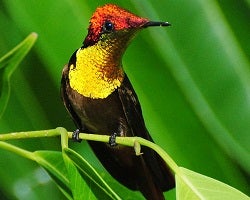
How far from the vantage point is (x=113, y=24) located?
891mm

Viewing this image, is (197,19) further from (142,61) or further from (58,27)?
(58,27)

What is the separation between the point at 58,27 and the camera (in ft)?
3.15

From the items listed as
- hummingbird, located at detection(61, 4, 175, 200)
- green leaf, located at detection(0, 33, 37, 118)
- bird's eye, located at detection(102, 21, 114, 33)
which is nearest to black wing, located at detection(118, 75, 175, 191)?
hummingbird, located at detection(61, 4, 175, 200)

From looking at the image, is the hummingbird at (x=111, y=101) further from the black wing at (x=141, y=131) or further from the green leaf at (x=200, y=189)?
the green leaf at (x=200, y=189)

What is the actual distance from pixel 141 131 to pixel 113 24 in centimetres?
20

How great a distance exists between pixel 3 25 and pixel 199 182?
1.91ft

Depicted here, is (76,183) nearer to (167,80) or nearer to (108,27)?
(108,27)

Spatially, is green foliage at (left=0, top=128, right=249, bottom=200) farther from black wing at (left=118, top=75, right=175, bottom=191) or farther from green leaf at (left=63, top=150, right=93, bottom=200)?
black wing at (left=118, top=75, right=175, bottom=191)

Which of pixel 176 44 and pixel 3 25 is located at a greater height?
pixel 3 25

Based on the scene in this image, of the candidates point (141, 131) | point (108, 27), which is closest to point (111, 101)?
point (141, 131)

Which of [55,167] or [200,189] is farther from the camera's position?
[55,167]

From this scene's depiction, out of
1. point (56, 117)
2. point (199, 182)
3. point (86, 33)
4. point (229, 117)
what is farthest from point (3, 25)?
point (199, 182)

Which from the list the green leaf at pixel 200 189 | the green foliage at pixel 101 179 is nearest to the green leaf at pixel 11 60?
the green foliage at pixel 101 179

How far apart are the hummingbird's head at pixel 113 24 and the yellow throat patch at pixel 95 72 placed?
2 centimetres
